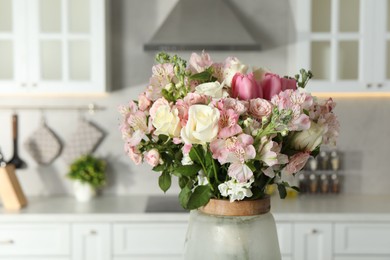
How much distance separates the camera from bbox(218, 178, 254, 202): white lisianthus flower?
1.06m

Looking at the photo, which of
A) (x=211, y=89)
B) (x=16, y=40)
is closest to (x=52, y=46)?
(x=16, y=40)

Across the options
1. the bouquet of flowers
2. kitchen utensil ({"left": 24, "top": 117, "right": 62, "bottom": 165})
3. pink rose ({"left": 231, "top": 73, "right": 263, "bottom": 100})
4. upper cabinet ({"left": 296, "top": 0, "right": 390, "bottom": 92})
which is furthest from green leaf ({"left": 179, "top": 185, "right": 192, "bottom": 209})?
kitchen utensil ({"left": 24, "top": 117, "right": 62, "bottom": 165})

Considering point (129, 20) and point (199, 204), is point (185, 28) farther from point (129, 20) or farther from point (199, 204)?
point (199, 204)

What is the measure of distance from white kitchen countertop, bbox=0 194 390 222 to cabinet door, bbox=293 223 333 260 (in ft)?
0.15

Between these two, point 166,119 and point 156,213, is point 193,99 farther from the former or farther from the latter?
point 156,213

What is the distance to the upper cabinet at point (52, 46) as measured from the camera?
123 inches

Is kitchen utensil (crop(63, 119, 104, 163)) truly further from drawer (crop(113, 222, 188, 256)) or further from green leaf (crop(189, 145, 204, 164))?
green leaf (crop(189, 145, 204, 164))

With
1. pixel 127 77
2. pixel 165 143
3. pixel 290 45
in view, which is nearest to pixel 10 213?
pixel 127 77

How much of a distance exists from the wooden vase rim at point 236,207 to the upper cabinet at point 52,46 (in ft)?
6.96

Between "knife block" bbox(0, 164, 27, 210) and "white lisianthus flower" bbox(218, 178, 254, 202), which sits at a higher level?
"white lisianthus flower" bbox(218, 178, 254, 202)

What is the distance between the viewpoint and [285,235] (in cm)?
296

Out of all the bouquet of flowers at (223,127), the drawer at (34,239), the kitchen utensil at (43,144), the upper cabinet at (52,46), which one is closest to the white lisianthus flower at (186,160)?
the bouquet of flowers at (223,127)

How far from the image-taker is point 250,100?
107 centimetres

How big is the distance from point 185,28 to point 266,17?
64 cm
